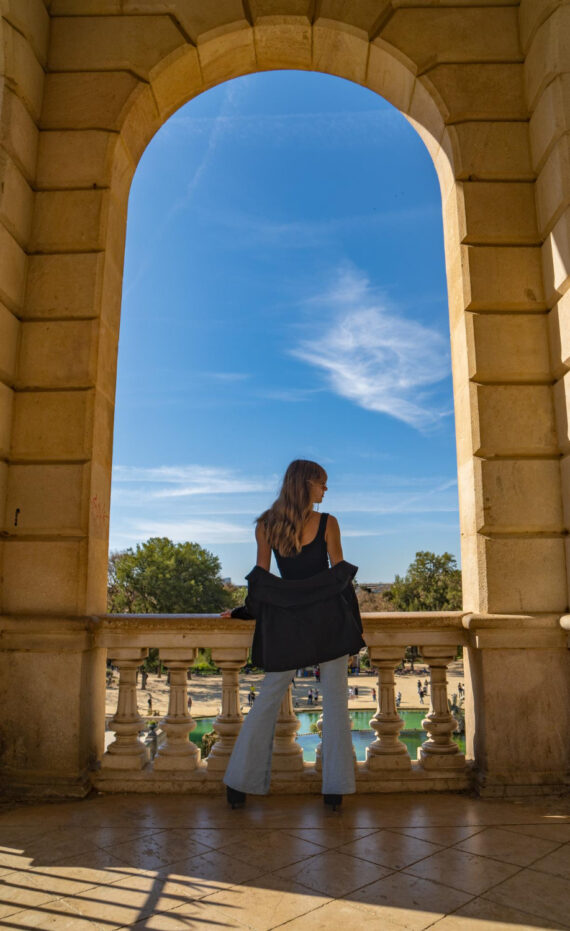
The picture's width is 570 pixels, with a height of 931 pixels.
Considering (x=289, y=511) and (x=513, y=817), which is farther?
(x=289, y=511)

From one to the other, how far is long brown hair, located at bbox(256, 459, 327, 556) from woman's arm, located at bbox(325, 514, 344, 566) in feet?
0.50

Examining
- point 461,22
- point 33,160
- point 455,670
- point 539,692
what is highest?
point 461,22

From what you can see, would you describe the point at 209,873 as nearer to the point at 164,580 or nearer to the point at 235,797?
the point at 235,797

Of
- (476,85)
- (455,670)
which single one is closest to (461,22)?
(476,85)

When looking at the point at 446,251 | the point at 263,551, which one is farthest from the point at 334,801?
the point at 446,251

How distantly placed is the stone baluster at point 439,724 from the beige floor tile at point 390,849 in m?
1.03

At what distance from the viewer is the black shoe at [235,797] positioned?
3.69 metres

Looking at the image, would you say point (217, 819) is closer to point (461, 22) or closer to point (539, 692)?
point (539, 692)

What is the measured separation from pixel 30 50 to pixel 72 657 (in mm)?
4426

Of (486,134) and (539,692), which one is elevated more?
(486,134)

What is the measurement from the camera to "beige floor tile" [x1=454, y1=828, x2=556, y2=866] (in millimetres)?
2914

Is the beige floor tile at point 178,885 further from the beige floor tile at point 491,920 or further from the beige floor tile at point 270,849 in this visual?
the beige floor tile at point 491,920

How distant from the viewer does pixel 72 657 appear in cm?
416

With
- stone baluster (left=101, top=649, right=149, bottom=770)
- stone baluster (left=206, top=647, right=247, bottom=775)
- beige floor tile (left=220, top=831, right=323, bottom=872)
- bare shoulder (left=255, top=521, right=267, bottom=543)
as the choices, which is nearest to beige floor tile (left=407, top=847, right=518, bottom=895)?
beige floor tile (left=220, top=831, right=323, bottom=872)
